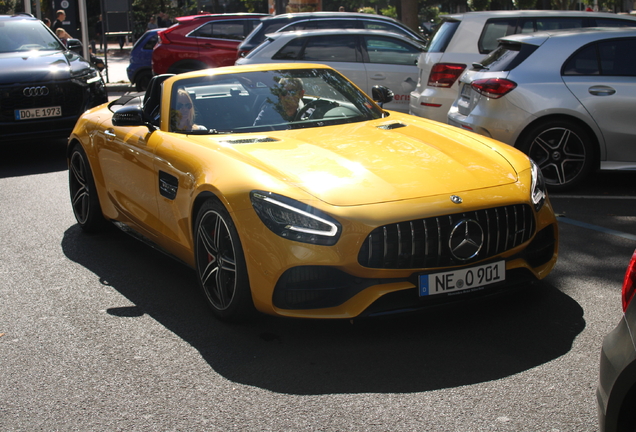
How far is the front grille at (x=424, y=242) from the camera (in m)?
3.91

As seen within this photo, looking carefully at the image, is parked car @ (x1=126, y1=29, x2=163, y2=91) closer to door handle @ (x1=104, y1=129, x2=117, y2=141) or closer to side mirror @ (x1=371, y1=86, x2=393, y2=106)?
door handle @ (x1=104, y1=129, x2=117, y2=141)

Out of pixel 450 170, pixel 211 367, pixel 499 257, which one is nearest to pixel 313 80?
pixel 450 170

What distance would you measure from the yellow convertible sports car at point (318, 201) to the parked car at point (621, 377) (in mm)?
1550

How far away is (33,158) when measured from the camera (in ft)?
36.2

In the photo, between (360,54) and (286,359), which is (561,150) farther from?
(360,54)

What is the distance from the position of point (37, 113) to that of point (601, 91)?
6976 mm

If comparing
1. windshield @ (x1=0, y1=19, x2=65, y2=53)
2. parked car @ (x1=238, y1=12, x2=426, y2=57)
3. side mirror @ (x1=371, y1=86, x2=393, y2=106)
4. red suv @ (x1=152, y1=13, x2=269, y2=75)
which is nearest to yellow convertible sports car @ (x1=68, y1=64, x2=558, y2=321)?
side mirror @ (x1=371, y1=86, x2=393, y2=106)

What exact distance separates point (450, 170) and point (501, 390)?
1.37 meters

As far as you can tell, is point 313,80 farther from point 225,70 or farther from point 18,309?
point 18,309

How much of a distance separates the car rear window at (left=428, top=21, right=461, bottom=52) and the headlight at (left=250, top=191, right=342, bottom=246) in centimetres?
606

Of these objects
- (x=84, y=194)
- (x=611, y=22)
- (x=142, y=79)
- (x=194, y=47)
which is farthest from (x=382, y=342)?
(x=142, y=79)

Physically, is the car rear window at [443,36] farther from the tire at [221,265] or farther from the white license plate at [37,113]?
the tire at [221,265]

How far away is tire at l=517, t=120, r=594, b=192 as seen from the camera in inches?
295

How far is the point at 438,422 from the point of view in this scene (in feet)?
10.7
